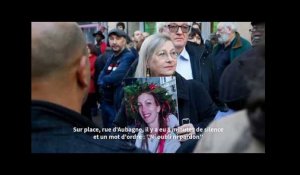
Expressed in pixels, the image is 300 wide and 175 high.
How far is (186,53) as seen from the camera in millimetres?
3494

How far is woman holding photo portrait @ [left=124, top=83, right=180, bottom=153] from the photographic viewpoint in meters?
3.48

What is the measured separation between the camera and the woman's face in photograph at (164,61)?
135 inches

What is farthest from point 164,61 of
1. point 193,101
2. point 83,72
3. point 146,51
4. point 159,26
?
point 83,72

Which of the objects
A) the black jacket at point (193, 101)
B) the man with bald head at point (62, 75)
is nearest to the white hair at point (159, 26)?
the black jacket at point (193, 101)

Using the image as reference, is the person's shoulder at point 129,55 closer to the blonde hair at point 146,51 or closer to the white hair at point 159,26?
the blonde hair at point 146,51

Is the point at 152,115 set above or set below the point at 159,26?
below

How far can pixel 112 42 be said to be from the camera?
Result: 11.7 ft

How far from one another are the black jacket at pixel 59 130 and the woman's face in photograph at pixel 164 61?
58.0 inches

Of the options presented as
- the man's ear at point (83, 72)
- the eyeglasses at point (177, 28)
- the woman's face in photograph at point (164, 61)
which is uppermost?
the eyeglasses at point (177, 28)

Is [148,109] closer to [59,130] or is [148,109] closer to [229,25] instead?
[229,25]

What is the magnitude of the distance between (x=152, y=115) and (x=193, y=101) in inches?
12.7

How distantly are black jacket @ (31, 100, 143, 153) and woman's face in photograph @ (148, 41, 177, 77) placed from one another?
1472 millimetres
